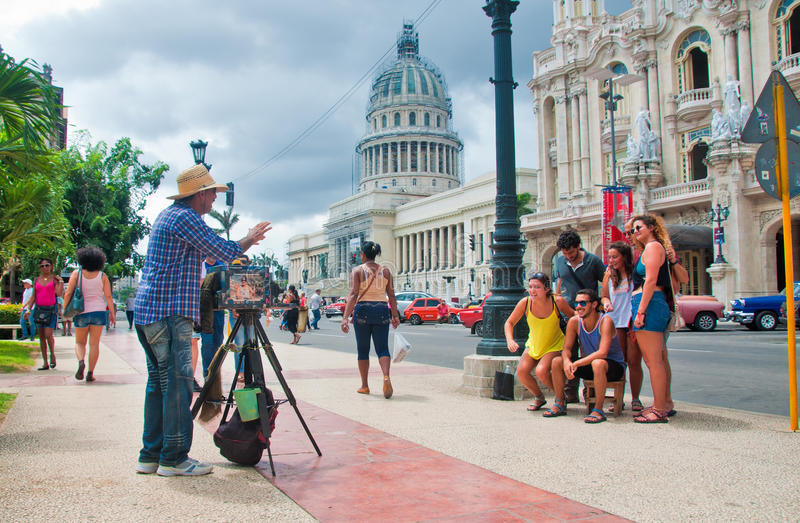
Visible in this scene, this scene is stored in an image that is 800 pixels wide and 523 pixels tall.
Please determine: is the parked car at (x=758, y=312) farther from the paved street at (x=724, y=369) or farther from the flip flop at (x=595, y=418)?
the flip flop at (x=595, y=418)

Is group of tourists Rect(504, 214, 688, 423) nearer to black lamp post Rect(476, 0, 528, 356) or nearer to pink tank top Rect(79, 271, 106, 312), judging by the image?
black lamp post Rect(476, 0, 528, 356)

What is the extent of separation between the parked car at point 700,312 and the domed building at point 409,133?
91729 mm

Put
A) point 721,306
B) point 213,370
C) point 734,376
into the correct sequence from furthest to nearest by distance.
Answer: point 721,306 < point 734,376 < point 213,370

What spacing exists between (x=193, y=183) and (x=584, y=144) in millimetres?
40614

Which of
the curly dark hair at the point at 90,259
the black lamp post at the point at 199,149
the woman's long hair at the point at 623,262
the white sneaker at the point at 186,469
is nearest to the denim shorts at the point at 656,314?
the woman's long hair at the point at 623,262

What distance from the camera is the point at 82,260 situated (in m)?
8.55

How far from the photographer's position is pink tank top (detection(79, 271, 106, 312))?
8.73m

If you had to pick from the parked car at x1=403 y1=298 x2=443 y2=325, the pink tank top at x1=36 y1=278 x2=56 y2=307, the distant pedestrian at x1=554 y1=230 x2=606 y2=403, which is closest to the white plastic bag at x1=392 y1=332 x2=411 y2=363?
the distant pedestrian at x1=554 y1=230 x2=606 y2=403

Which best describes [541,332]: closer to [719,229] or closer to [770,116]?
[770,116]

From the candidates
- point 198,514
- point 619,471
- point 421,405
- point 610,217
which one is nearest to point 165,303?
point 198,514

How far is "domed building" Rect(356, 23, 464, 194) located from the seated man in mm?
108301

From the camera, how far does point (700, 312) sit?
23.4 m

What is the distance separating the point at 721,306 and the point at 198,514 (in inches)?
923

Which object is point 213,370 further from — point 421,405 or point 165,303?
point 421,405
